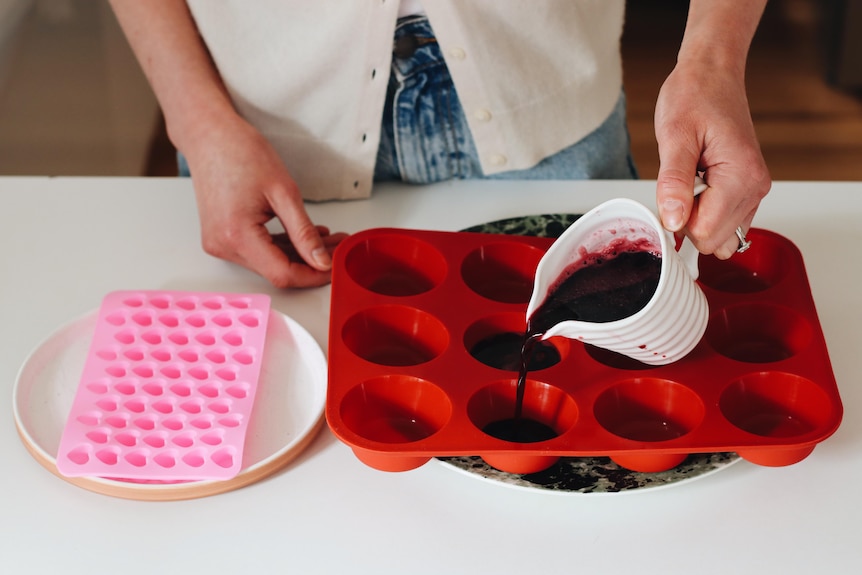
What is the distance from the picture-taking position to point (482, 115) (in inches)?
44.5

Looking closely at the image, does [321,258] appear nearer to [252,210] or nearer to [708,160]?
[252,210]

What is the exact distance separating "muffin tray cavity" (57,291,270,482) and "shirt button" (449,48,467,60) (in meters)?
0.35

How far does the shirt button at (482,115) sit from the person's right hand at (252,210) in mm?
219

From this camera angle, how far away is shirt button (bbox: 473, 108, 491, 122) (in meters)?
1.13

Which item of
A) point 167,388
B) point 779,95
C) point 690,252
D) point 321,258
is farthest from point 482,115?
point 779,95

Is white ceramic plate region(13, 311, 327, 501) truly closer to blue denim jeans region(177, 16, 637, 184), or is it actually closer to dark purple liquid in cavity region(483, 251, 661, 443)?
dark purple liquid in cavity region(483, 251, 661, 443)

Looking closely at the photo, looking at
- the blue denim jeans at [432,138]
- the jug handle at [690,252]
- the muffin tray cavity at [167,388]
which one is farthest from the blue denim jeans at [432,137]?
the jug handle at [690,252]

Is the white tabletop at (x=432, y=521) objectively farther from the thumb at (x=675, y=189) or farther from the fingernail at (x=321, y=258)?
the thumb at (x=675, y=189)

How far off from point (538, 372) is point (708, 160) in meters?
0.24

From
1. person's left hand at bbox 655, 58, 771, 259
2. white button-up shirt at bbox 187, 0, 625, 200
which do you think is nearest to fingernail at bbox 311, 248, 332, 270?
white button-up shirt at bbox 187, 0, 625, 200

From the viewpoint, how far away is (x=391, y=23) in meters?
1.05

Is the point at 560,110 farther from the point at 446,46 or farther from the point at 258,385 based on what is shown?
the point at 258,385

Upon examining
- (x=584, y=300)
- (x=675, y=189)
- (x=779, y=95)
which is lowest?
(x=779, y=95)

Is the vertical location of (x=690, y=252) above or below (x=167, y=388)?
above
